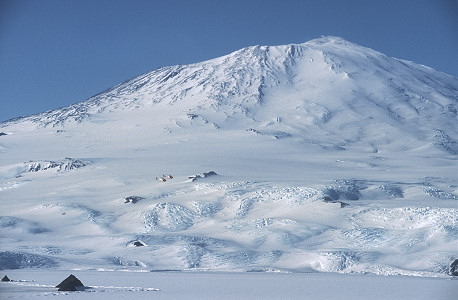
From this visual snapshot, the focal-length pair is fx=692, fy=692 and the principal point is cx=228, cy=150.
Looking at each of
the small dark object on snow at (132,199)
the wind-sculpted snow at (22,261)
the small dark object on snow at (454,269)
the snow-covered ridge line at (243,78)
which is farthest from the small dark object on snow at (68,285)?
the snow-covered ridge line at (243,78)

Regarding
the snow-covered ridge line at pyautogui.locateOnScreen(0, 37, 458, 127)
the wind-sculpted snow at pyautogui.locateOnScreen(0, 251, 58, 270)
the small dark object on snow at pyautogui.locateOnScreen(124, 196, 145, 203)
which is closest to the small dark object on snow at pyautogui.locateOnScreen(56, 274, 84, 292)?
the wind-sculpted snow at pyautogui.locateOnScreen(0, 251, 58, 270)

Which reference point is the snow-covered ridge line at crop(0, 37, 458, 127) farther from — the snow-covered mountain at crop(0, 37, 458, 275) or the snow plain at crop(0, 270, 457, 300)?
the snow plain at crop(0, 270, 457, 300)

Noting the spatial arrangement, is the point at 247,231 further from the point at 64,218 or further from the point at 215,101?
the point at 215,101

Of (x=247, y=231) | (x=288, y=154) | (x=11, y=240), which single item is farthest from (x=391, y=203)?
(x=288, y=154)

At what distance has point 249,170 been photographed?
316ft

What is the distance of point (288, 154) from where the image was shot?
116 meters

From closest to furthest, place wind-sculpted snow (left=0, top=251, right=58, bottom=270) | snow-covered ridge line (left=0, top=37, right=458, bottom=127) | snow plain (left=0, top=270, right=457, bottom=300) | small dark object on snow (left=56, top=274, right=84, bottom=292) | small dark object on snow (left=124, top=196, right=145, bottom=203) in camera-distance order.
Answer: snow plain (left=0, top=270, right=457, bottom=300) → small dark object on snow (left=56, top=274, right=84, bottom=292) → wind-sculpted snow (left=0, top=251, right=58, bottom=270) → small dark object on snow (left=124, top=196, right=145, bottom=203) → snow-covered ridge line (left=0, top=37, right=458, bottom=127)

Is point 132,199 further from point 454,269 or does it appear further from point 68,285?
point 68,285

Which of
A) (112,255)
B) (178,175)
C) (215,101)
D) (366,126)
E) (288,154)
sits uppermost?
(215,101)

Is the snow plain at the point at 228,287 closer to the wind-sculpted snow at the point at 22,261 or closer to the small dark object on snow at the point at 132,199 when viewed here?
the wind-sculpted snow at the point at 22,261

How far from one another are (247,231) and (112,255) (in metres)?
13.5

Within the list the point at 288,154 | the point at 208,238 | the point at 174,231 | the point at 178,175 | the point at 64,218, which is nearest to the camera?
the point at 208,238

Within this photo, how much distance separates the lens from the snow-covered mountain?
172ft

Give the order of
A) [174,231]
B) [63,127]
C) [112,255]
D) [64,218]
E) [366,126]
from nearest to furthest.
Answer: [112,255]
[174,231]
[64,218]
[366,126]
[63,127]
